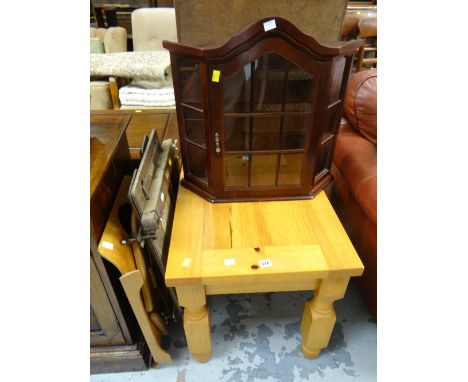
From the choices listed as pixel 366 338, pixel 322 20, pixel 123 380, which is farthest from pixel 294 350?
pixel 322 20

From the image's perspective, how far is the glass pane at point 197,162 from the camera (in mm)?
966

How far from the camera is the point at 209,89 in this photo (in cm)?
78

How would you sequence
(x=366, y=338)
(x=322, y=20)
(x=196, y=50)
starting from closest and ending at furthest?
(x=196, y=50), (x=322, y=20), (x=366, y=338)

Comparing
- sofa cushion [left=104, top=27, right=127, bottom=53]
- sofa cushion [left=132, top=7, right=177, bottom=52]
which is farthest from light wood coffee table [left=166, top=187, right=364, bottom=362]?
sofa cushion [left=104, top=27, right=127, bottom=53]

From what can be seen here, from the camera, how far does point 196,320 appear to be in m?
0.89

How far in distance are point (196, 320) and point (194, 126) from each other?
608mm

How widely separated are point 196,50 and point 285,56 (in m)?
0.23

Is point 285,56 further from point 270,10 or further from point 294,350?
point 294,350

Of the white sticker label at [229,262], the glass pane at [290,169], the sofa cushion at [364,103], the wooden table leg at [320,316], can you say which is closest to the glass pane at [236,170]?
the glass pane at [290,169]

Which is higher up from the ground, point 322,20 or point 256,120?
point 322,20

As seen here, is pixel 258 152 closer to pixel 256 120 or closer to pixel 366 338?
pixel 256 120

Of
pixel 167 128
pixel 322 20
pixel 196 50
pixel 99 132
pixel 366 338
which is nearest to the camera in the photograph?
pixel 196 50

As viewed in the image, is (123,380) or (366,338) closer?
(123,380)

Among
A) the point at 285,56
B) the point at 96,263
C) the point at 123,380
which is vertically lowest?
the point at 123,380
